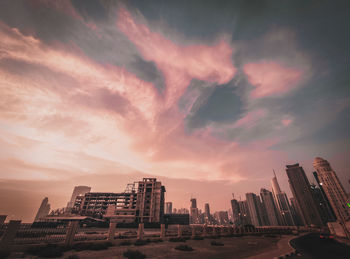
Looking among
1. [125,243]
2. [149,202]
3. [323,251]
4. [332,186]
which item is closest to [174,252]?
[125,243]

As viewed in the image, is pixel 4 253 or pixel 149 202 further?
pixel 149 202

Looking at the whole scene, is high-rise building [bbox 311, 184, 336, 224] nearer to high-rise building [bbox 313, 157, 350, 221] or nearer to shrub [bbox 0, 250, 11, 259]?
high-rise building [bbox 313, 157, 350, 221]

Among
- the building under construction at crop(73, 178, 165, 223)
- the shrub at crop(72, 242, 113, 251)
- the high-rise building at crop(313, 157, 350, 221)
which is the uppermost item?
the high-rise building at crop(313, 157, 350, 221)

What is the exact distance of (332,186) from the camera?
15588cm

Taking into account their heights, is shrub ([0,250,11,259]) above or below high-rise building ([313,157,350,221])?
below

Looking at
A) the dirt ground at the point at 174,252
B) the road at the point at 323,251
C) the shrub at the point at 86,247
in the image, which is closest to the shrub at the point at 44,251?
the dirt ground at the point at 174,252

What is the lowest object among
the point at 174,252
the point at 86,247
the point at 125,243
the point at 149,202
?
the point at 174,252

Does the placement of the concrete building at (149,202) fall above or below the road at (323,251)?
above

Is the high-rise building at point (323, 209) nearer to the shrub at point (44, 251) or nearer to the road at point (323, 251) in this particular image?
the road at point (323, 251)

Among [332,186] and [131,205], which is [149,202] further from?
[332,186]

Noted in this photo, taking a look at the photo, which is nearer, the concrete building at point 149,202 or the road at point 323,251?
the road at point 323,251

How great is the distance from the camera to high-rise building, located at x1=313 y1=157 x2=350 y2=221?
143250 mm

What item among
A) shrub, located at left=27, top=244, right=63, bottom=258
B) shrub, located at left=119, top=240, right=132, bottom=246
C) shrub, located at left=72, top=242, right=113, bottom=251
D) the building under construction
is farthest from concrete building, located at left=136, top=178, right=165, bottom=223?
shrub, located at left=27, top=244, right=63, bottom=258

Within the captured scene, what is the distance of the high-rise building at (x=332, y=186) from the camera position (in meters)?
143
